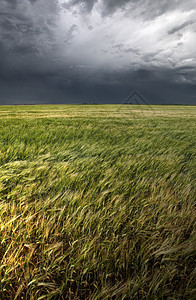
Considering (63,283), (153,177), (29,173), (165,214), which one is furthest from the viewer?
(153,177)

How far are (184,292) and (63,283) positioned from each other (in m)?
0.80

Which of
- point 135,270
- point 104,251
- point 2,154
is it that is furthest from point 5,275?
point 2,154

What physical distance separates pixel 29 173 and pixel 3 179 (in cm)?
36

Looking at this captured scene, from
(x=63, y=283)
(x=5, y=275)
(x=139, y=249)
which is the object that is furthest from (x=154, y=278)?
(x=5, y=275)

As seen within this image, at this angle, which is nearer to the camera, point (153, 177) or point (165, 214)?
point (165, 214)

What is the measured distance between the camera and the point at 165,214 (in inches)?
63.7

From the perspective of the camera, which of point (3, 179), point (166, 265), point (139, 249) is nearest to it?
point (166, 265)

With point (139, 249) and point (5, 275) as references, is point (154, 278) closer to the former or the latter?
point (139, 249)

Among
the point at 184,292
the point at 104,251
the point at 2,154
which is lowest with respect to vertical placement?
the point at 184,292

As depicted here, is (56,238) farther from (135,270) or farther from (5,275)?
(135,270)

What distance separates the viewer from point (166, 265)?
1.18 metres

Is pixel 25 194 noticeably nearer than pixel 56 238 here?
No

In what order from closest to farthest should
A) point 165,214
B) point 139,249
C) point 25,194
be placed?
1. point 139,249
2. point 165,214
3. point 25,194

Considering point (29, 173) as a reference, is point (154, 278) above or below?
below
